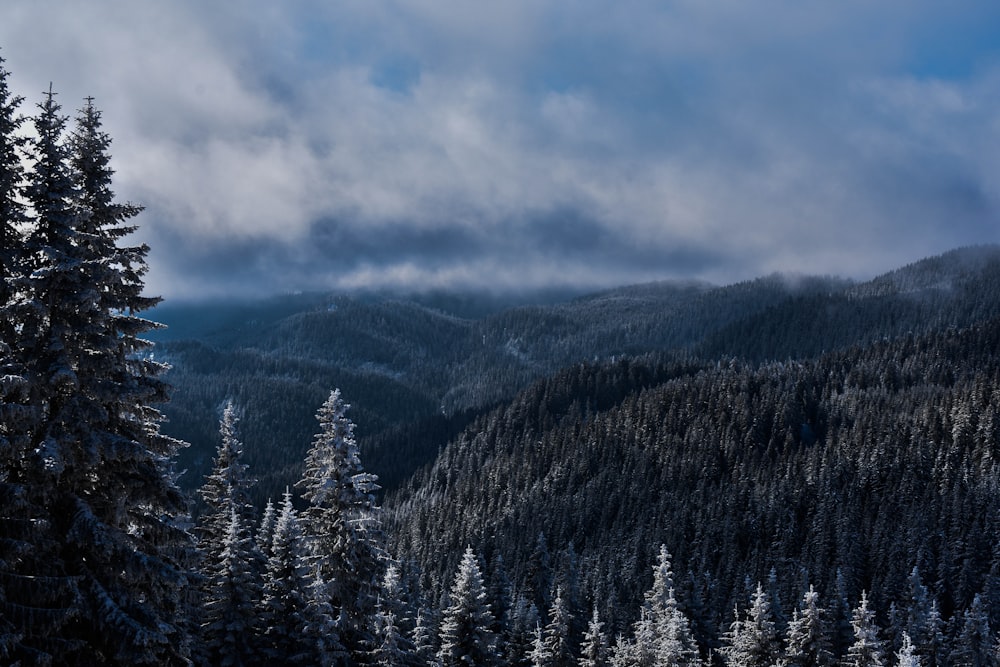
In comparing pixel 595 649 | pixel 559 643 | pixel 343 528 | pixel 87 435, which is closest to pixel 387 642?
pixel 343 528

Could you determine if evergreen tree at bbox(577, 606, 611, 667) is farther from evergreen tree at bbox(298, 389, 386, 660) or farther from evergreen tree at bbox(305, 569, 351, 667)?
evergreen tree at bbox(305, 569, 351, 667)

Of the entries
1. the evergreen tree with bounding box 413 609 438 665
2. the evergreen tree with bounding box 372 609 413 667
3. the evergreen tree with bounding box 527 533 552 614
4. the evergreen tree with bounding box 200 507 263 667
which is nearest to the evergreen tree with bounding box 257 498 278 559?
the evergreen tree with bounding box 200 507 263 667

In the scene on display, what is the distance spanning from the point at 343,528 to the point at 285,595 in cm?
586

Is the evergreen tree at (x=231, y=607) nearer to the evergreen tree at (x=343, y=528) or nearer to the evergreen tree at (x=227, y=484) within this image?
the evergreen tree at (x=343, y=528)

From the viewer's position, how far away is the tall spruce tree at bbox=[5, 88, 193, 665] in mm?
15312

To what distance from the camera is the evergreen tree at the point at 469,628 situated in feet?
139

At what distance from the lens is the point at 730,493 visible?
157 m

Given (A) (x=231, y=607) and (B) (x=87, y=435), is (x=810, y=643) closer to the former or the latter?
(A) (x=231, y=607)

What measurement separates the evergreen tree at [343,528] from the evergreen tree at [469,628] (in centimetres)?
1102

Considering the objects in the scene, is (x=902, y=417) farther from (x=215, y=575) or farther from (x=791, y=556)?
(x=215, y=575)

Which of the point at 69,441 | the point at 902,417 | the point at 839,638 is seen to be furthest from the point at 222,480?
the point at 902,417

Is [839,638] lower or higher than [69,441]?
lower

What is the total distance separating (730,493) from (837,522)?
34499 millimetres

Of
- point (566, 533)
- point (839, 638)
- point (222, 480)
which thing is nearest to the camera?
point (222, 480)
